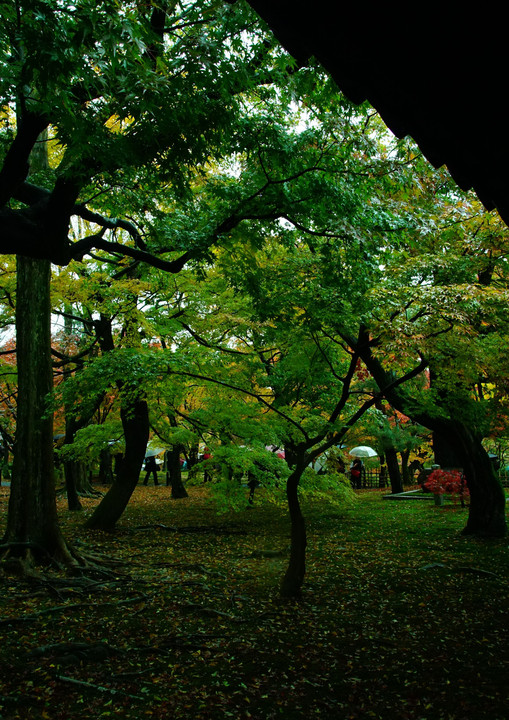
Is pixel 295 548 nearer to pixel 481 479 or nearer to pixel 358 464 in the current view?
pixel 481 479

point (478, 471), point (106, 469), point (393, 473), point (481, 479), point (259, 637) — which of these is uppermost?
point (478, 471)

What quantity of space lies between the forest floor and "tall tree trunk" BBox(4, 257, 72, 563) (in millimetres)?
675

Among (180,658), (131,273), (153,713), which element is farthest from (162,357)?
(131,273)

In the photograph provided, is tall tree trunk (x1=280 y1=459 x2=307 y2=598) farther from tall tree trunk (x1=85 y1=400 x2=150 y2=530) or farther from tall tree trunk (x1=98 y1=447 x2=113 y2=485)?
tall tree trunk (x1=98 y1=447 x2=113 y2=485)

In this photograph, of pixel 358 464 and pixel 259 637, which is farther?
pixel 358 464

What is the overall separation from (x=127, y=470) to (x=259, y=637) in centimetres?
726

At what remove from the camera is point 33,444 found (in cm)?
783

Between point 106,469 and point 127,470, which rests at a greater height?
point 127,470

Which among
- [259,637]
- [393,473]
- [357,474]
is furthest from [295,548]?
[357,474]

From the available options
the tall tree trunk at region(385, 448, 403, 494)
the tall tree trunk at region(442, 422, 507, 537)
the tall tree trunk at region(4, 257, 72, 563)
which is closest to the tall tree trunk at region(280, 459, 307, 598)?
the tall tree trunk at region(4, 257, 72, 563)

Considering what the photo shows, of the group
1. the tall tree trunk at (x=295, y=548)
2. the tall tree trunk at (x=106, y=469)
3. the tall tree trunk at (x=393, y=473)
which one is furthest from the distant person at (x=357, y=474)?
the tall tree trunk at (x=295, y=548)

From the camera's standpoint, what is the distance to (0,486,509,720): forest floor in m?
4.01

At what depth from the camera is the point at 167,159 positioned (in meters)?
4.89

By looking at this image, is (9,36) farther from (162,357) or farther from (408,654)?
(408,654)
